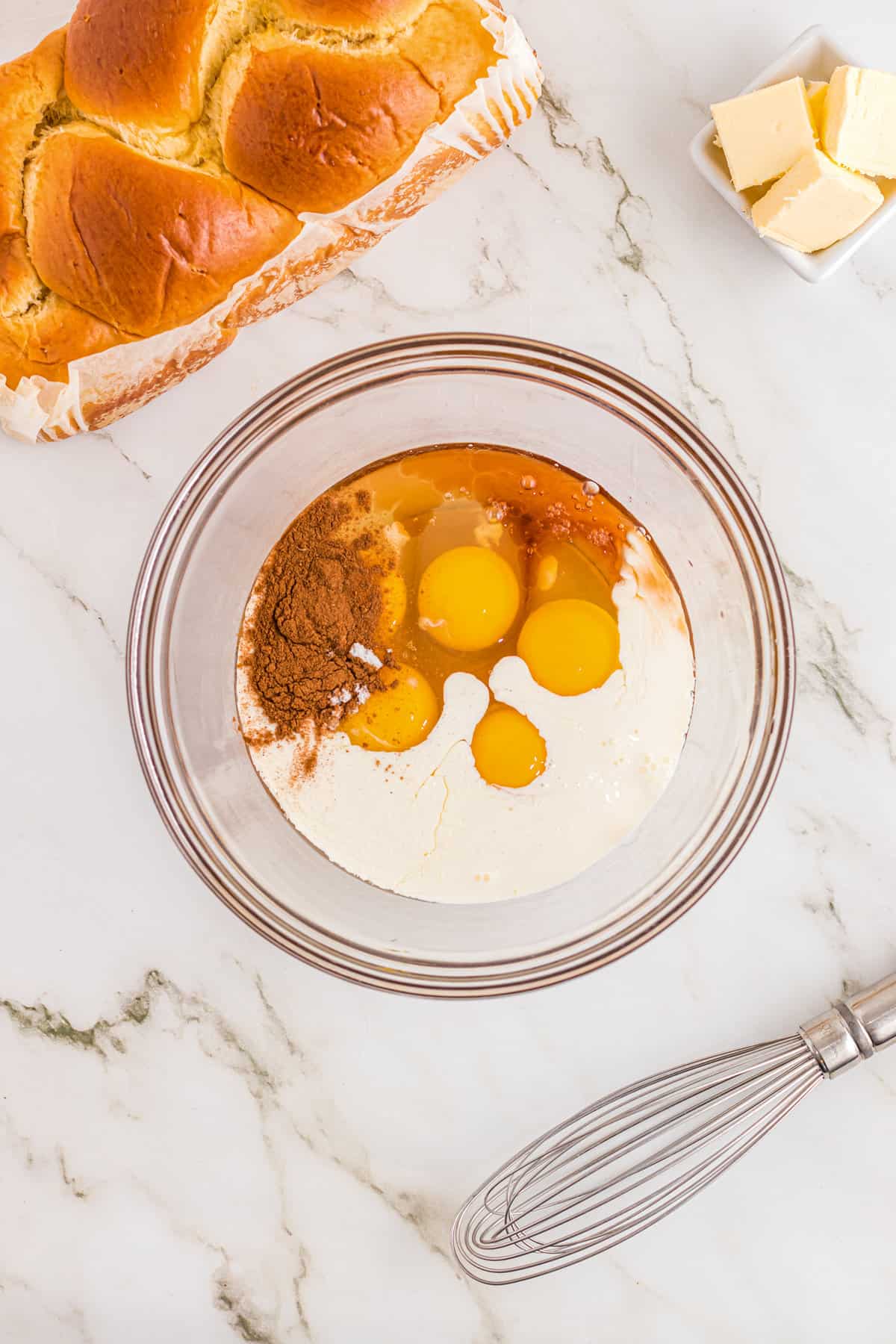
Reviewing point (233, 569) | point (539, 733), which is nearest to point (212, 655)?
point (233, 569)

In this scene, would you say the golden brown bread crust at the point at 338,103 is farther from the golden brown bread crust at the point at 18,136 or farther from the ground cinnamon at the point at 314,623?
the ground cinnamon at the point at 314,623

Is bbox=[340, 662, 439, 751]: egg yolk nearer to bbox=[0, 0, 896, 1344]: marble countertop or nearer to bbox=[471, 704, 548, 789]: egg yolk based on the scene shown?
bbox=[471, 704, 548, 789]: egg yolk

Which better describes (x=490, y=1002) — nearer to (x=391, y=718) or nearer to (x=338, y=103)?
(x=391, y=718)

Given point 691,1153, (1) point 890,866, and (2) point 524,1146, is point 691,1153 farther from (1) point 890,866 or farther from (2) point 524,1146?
(1) point 890,866

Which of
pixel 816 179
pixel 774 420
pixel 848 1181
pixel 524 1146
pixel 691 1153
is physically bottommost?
→ pixel 848 1181

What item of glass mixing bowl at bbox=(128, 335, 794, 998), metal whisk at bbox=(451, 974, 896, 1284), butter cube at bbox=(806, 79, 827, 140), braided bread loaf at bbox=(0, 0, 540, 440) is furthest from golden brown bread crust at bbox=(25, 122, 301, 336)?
metal whisk at bbox=(451, 974, 896, 1284)

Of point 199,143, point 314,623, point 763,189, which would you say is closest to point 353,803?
point 314,623
